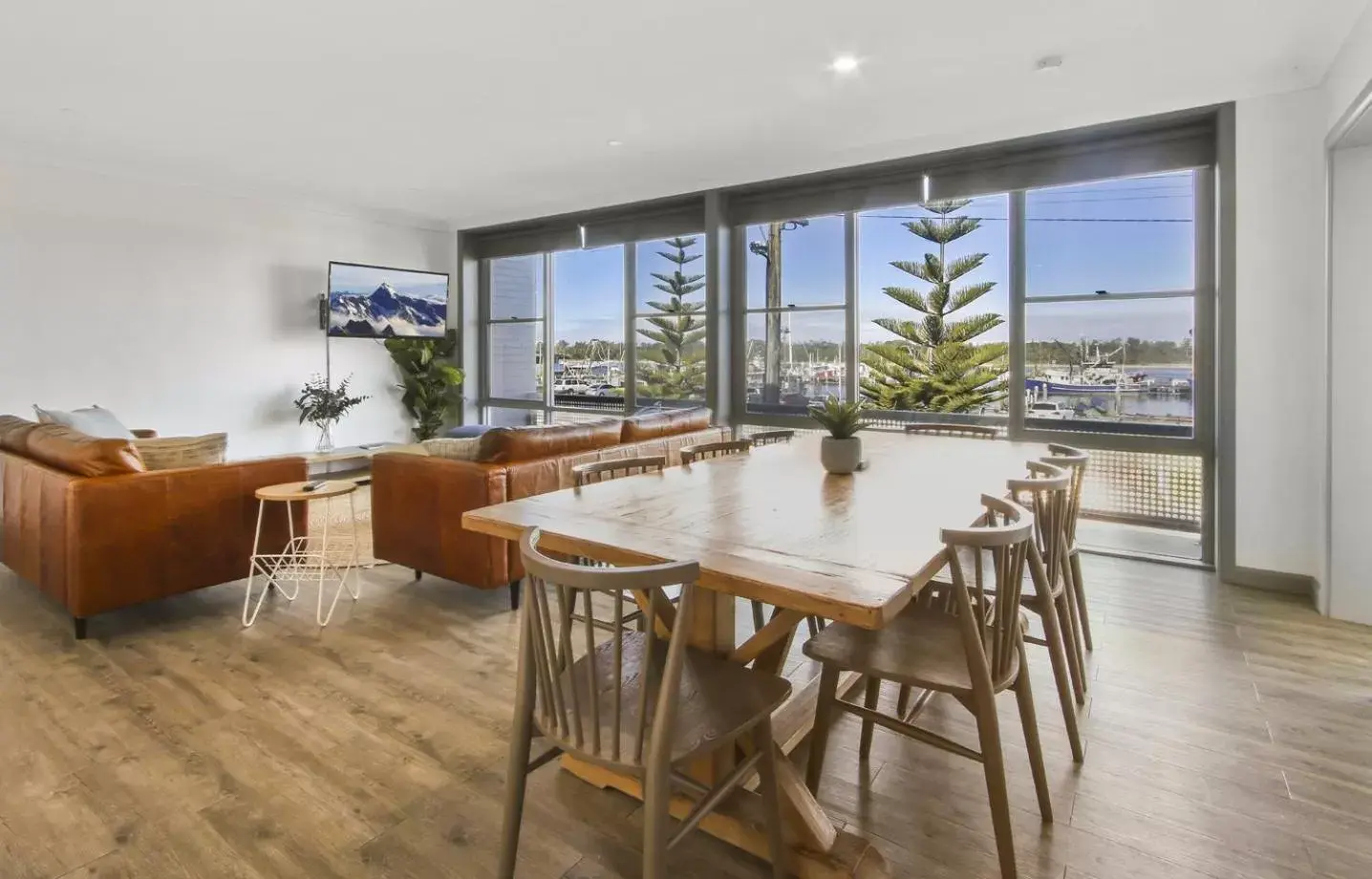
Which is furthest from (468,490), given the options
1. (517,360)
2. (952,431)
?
(517,360)

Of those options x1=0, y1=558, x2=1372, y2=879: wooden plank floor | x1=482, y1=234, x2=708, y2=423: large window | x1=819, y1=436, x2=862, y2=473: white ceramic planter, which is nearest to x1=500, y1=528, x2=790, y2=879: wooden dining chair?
x1=0, y1=558, x2=1372, y2=879: wooden plank floor

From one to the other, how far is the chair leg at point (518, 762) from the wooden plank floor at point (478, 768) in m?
Answer: 0.19

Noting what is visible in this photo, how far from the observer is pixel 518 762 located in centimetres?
152

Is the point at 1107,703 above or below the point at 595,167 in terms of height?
below

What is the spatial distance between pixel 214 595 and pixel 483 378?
4501 mm

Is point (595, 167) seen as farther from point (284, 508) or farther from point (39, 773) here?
point (39, 773)

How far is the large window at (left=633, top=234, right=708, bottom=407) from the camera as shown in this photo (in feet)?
20.2

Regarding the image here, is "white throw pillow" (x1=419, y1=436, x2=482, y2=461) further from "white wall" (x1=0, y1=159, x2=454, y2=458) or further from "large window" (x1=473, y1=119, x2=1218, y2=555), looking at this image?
"white wall" (x1=0, y1=159, x2=454, y2=458)

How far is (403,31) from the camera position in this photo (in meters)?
3.18

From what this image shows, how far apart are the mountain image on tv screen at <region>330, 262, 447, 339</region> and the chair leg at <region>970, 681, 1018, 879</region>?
258 inches

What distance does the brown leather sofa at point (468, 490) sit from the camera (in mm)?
3324

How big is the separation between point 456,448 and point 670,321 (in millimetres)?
3244

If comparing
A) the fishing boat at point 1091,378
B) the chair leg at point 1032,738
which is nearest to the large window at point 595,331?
the fishing boat at point 1091,378

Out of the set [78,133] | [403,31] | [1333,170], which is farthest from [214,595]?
[1333,170]
